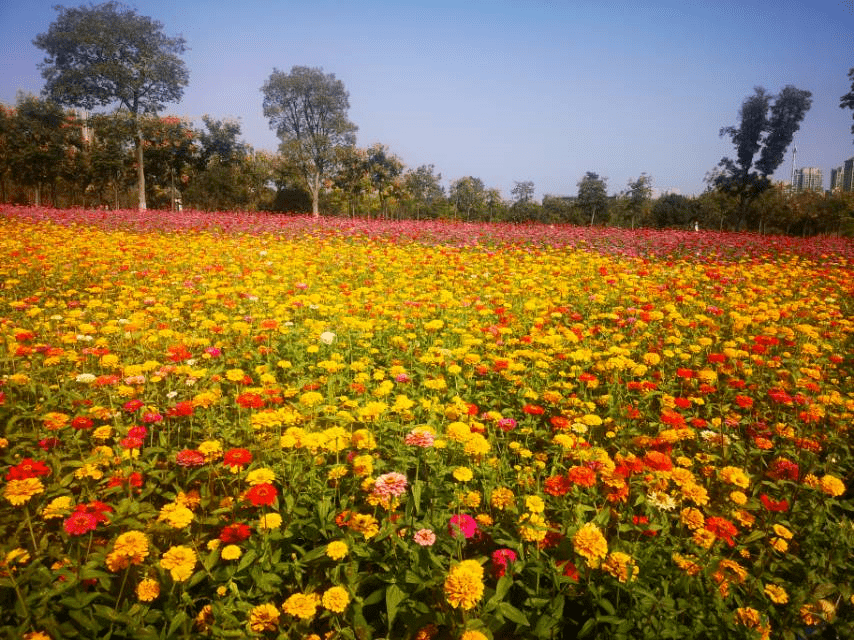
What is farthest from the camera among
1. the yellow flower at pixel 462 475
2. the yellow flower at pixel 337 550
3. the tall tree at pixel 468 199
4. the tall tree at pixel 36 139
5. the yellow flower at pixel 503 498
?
the tall tree at pixel 468 199

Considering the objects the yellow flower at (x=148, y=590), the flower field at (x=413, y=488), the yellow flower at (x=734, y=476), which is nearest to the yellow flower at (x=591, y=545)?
the flower field at (x=413, y=488)

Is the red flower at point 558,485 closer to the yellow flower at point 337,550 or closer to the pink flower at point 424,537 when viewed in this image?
the pink flower at point 424,537

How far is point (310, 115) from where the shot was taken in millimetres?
36156

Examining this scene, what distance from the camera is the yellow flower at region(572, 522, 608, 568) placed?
73.4 inches

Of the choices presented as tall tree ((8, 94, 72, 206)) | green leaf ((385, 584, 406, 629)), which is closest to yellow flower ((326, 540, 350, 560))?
green leaf ((385, 584, 406, 629))

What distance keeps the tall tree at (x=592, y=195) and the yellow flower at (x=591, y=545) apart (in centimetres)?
6017

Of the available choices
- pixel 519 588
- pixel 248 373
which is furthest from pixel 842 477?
pixel 248 373

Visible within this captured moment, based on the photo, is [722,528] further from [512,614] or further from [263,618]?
[263,618]

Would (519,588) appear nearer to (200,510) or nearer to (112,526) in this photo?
(200,510)

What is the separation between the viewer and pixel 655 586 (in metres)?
2.04

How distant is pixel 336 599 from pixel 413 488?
2.14 ft

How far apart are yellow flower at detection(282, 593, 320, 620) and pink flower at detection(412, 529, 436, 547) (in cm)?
50

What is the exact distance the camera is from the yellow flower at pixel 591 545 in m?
1.86

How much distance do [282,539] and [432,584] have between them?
878mm
